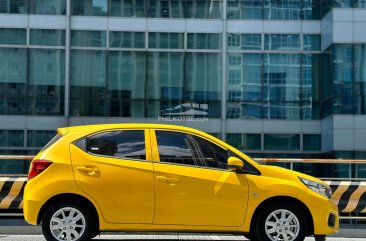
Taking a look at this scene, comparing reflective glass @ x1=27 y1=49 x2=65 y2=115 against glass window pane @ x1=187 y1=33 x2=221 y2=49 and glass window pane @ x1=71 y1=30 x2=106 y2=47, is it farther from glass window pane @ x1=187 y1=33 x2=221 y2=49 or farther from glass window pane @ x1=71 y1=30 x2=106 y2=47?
glass window pane @ x1=187 y1=33 x2=221 y2=49

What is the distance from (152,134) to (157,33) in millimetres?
18377

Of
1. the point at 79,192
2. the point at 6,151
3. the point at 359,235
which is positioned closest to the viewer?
the point at 79,192

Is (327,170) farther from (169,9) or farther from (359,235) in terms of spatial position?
(359,235)

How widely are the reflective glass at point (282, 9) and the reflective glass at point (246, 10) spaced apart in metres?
0.27

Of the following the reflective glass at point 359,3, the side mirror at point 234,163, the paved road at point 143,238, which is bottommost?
the paved road at point 143,238

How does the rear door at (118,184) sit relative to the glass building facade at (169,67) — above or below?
below

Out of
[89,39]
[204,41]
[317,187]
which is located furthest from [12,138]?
[317,187]

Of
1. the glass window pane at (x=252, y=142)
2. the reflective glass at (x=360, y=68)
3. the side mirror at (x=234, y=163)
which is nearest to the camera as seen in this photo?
the side mirror at (x=234, y=163)

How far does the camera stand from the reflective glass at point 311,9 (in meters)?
25.6

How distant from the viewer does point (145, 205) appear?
7539mm

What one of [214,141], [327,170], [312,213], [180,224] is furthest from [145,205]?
[327,170]

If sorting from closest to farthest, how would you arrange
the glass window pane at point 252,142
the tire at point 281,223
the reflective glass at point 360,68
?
the tire at point 281,223 < the reflective glass at point 360,68 < the glass window pane at point 252,142

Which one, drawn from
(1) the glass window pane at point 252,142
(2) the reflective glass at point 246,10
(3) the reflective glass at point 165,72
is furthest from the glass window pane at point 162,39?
(1) the glass window pane at point 252,142

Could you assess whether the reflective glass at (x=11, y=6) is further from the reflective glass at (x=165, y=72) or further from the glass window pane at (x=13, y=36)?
the reflective glass at (x=165, y=72)
